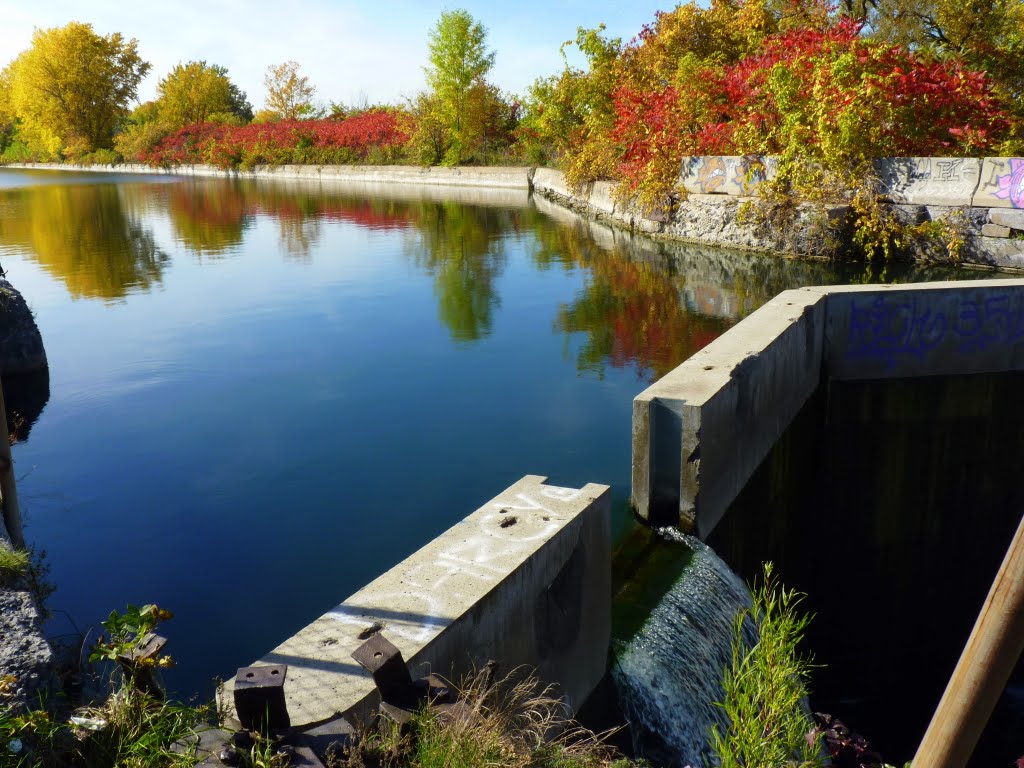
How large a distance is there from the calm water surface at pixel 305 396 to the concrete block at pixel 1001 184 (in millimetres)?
2069

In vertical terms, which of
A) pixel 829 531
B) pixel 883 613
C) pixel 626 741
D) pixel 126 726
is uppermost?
pixel 126 726

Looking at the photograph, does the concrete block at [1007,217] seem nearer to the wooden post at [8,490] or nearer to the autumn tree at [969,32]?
the autumn tree at [969,32]

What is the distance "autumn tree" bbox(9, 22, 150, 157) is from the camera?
192ft

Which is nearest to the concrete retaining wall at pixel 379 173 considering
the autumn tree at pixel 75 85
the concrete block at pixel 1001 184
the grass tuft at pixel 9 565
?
the autumn tree at pixel 75 85

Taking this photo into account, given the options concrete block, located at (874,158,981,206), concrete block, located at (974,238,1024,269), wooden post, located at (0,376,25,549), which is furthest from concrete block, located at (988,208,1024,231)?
wooden post, located at (0,376,25,549)

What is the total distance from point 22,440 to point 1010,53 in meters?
18.7

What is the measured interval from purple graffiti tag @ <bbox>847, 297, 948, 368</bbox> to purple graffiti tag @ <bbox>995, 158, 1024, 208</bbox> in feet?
17.0

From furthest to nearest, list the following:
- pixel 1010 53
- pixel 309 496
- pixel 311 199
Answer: pixel 311 199
pixel 1010 53
pixel 309 496

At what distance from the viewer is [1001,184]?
1223 cm

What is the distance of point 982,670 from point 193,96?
6697cm

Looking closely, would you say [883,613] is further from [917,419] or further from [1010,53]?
[1010,53]

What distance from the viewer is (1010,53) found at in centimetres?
1780

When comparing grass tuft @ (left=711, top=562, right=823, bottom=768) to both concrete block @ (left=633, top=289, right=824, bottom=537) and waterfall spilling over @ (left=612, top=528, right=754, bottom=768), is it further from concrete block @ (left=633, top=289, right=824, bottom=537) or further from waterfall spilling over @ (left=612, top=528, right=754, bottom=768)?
concrete block @ (left=633, top=289, right=824, bottom=537)

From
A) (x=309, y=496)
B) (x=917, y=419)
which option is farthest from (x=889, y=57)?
(x=309, y=496)
